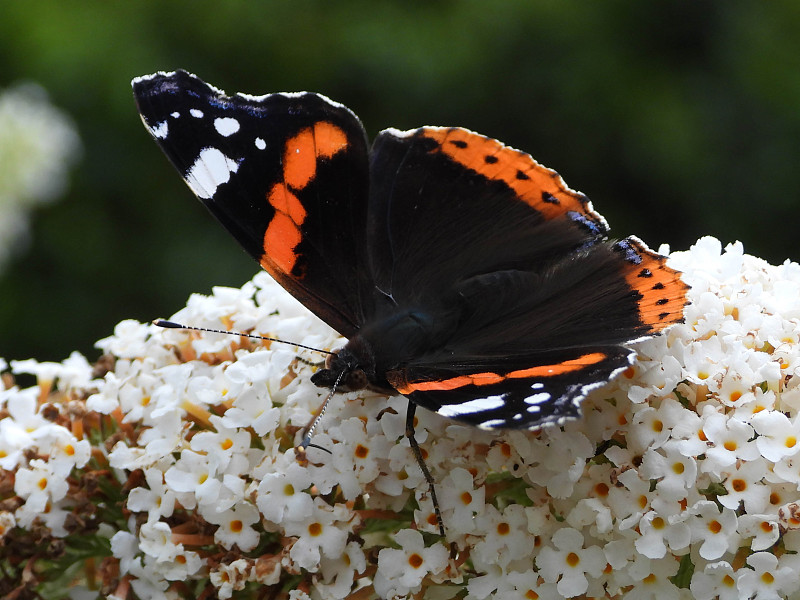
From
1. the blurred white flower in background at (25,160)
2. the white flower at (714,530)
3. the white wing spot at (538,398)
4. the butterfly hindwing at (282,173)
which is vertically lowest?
the white flower at (714,530)

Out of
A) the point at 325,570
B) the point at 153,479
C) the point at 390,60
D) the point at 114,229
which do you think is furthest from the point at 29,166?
the point at 325,570

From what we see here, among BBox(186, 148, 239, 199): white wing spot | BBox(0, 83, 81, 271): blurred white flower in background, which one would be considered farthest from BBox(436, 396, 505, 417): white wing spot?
BBox(0, 83, 81, 271): blurred white flower in background

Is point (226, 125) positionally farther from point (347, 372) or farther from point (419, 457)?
point (419, 457)

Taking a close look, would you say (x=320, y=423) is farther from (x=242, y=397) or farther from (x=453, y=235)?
(x=453, y=235)

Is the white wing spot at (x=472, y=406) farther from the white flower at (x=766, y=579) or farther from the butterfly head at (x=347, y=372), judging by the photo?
the white flower at (x=766, y=579)

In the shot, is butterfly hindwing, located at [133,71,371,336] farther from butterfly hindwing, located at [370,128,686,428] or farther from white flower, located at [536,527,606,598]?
white flower, located at [536,527,606,598]

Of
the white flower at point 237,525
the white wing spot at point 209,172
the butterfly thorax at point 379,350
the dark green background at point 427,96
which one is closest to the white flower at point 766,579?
the butterfly thorax at point 379,350
